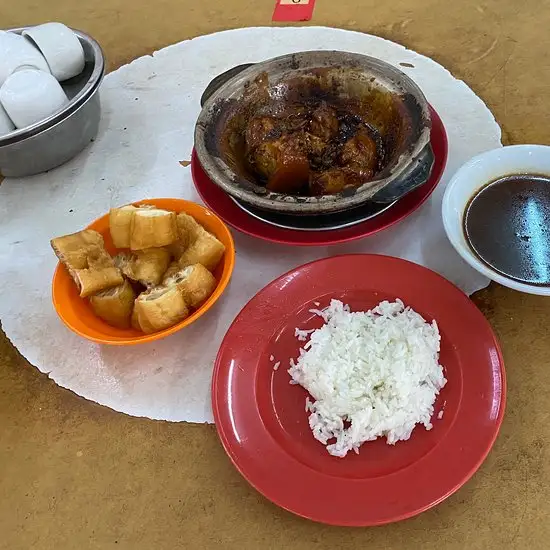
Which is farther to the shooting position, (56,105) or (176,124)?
(176,124)

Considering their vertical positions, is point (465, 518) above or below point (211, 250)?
below

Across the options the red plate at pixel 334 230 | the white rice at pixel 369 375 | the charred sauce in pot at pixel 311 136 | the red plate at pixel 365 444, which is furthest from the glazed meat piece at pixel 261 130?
the white rice at pixel 369 375

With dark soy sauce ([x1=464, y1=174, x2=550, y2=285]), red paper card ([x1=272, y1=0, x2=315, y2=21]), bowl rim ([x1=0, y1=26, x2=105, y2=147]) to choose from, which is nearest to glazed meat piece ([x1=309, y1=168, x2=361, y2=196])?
dark soy sauce ([x1=464, y1=174, x2=550, y2=285])

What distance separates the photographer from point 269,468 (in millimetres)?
1135

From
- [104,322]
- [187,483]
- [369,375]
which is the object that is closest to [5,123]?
[104,322]

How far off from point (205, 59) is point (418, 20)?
796mm

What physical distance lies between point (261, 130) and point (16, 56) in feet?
2.59

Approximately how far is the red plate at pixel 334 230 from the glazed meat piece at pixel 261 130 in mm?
163

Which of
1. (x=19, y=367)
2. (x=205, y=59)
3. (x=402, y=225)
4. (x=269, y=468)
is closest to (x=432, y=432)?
(x=269, y=468)

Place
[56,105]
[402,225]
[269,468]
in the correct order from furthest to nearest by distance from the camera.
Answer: [56,105] < [402,225] < [269,468]

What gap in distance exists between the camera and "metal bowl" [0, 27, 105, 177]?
1678 mm

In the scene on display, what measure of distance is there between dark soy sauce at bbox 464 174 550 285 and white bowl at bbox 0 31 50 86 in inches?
51.3

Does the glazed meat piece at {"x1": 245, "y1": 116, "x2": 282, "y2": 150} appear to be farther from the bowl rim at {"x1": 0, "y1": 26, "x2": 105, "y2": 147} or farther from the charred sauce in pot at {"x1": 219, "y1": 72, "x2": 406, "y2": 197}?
the bowl rim at {"x1": 0, "y1": 26, "x2": 105, "y2": 147}

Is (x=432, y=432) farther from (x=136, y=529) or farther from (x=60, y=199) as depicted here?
(x=60, y=199)
